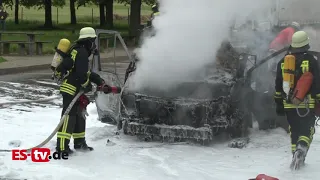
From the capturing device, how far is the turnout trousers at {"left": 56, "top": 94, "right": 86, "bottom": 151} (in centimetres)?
696

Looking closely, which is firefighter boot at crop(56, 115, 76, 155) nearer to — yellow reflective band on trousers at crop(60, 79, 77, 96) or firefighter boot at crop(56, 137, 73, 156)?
firefighter boot at crop(56, 137, 73, 156)

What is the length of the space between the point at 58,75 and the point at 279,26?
6035 millimetres

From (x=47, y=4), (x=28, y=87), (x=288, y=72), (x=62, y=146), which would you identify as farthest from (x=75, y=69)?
(x=47, y=4)

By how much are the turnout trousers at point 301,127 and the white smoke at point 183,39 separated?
69.2 inches

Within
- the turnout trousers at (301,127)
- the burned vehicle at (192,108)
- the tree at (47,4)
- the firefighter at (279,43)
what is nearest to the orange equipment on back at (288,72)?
the turnout trousers at (301,127)

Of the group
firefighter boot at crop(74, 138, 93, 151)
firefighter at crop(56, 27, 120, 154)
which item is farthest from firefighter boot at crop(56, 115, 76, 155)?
firefighter boot at crop(74, 138, 93, 151)

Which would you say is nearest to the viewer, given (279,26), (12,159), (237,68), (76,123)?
(12,159)

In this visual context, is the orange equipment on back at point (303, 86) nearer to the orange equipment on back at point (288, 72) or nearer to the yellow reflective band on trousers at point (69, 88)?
the orange equipment on back at point (288, 72)

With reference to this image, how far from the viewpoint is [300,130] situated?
6.45m

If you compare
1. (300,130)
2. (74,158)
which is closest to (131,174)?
(74,158)

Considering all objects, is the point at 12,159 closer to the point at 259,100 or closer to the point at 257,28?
the point at 259,100

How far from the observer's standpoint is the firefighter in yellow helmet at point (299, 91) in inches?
247

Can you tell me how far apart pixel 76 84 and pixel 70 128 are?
1.92 ft

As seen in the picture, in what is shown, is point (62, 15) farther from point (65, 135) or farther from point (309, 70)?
point (309, 70)
